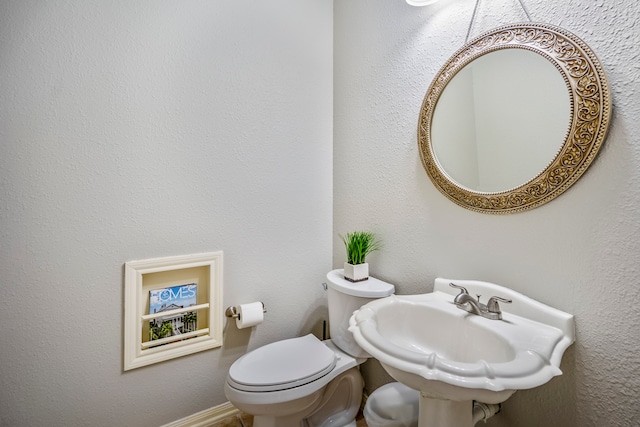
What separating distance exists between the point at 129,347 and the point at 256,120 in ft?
4.09

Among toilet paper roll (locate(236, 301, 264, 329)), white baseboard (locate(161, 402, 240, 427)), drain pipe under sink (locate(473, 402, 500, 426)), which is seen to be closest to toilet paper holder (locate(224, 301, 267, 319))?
toilet paper roll (locate(236, 301, 264, 329))

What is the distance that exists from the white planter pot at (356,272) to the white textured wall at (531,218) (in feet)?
0.39

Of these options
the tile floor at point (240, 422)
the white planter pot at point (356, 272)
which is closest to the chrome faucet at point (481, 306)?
the white planter pot at point (356, 272)

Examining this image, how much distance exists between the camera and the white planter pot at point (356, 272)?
139cm

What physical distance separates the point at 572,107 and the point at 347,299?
1.08 metres

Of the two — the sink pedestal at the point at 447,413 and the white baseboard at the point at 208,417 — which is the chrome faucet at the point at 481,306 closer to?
the sink pedestal at the point at 447,413

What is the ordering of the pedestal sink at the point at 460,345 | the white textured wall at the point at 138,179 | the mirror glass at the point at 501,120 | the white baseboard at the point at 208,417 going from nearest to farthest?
the pedestal sink at the point at 460,345, the mirror glass at the point at 501,120, the white textured wall at the point at 138,179, the white baseboard at the point at 208,417

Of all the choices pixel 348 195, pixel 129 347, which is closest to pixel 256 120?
pixel 348 195

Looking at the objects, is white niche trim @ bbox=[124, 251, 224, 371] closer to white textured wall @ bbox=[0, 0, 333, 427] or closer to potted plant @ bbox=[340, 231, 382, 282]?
white textured wall @ bbox=[0, 0, 333, 427]

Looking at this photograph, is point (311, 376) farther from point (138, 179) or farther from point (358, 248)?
point (138, 179)

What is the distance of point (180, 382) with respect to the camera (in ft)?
4.53

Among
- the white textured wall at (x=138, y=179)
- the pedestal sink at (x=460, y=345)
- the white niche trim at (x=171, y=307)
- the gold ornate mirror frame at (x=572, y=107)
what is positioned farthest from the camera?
the white niche trim at (x=171, y=307)

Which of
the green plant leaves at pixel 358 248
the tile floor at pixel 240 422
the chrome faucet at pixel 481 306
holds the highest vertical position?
the green plant leaves at pixel 358 248

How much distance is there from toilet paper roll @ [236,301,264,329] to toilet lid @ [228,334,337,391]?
15cm
